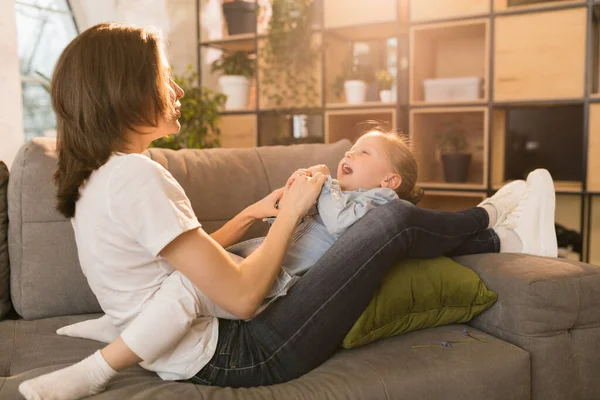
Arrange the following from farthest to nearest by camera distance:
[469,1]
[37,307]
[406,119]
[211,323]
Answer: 1. [406,119]
2. [469,1]
3. [37,307]
4. [211,323]

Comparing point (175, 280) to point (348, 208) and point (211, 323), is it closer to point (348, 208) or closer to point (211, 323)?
point (211, 323)

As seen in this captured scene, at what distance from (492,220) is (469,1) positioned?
1733mm

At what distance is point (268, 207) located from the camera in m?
1.57

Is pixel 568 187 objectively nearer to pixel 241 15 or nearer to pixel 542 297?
pixel 542 297

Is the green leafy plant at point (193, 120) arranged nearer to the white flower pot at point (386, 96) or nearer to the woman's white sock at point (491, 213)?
the white flower pot at point (386, 96)

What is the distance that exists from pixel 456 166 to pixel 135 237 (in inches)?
96.0

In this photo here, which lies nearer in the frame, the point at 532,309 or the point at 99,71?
the point at 99,71

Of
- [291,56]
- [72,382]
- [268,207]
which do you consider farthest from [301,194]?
[291,56]

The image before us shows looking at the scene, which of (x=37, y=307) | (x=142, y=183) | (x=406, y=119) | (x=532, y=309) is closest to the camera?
(x=142, y=183)

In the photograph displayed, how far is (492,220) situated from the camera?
5.76ft

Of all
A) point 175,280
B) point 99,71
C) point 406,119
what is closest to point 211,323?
point 175,280

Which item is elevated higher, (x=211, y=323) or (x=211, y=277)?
(x=211, y=277)

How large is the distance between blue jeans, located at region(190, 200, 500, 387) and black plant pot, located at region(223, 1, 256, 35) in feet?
8.70

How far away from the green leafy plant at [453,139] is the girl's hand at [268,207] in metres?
2.00
